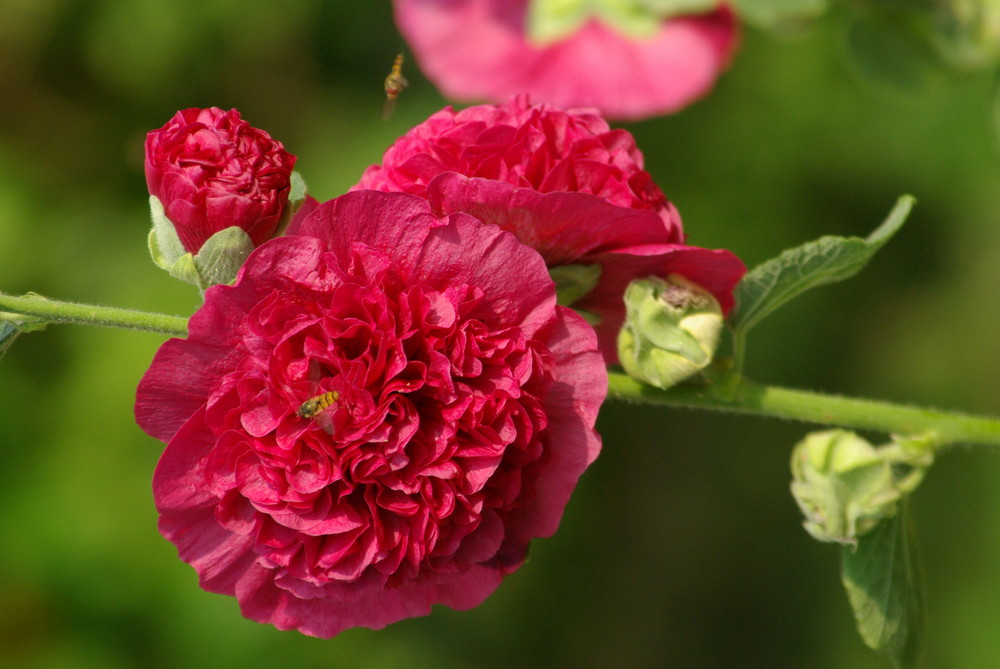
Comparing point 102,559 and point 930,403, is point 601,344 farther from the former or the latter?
point 930,403

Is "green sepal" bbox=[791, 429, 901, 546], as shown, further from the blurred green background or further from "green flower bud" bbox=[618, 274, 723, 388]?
the blurred green background

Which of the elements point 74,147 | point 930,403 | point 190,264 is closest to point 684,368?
point 190,264

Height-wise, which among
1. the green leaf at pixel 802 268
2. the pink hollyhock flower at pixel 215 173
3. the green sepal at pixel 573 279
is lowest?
the green leaf at pixel 802 268

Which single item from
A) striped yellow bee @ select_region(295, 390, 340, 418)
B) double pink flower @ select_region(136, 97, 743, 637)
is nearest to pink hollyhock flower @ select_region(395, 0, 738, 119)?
double pink flower @ select_region(136, 97, 743, 637)

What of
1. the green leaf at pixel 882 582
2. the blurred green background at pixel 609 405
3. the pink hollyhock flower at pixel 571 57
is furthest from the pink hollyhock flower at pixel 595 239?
the blurred green background at pixel 609 405

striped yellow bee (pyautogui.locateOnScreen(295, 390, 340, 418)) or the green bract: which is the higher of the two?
the green bract

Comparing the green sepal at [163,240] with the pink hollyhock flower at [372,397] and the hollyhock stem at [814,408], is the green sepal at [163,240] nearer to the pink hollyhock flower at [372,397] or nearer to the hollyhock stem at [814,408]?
the pink hollyhock flower at [372,397]
